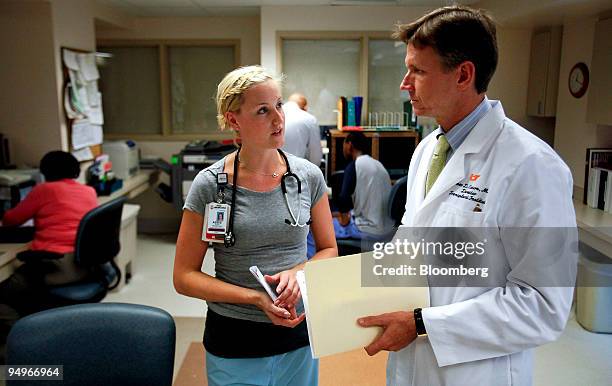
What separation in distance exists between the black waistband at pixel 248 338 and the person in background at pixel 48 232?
180cm

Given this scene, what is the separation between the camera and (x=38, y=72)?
3836 mm

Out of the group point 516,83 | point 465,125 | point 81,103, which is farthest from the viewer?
point 516,83

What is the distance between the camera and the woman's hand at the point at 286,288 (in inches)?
50.5

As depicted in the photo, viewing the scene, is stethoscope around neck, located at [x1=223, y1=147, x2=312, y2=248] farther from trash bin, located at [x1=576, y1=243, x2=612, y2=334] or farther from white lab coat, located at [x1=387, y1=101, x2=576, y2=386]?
trash bin, located at [x1=576, y1=243, x2=612, y2=334]

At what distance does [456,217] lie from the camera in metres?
1.07

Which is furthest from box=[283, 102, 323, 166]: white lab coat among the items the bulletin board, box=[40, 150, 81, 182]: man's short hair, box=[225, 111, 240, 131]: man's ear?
box=[225, 111, 240, 131]: man's ear

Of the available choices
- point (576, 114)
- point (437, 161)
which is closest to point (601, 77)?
point (576, 114)

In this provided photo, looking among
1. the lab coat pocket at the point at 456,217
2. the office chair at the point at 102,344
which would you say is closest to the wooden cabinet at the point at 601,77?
the lab coat pocket at the point at 456,217

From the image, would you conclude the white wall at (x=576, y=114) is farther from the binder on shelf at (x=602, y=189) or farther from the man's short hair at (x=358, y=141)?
the man's short hair at (x=358, y=141)

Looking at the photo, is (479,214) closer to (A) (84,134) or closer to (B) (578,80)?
(B) (578,80)

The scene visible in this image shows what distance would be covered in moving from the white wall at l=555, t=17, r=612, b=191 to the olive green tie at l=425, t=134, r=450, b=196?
9.57 feet

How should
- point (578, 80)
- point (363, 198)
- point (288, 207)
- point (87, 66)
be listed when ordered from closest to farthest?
1. point (288, 207)
2. point (363, 198)
3. point (578, 80)
4. point (87, 66)

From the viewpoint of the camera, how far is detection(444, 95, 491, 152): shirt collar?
1.11 metres

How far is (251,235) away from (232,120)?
33 cm
